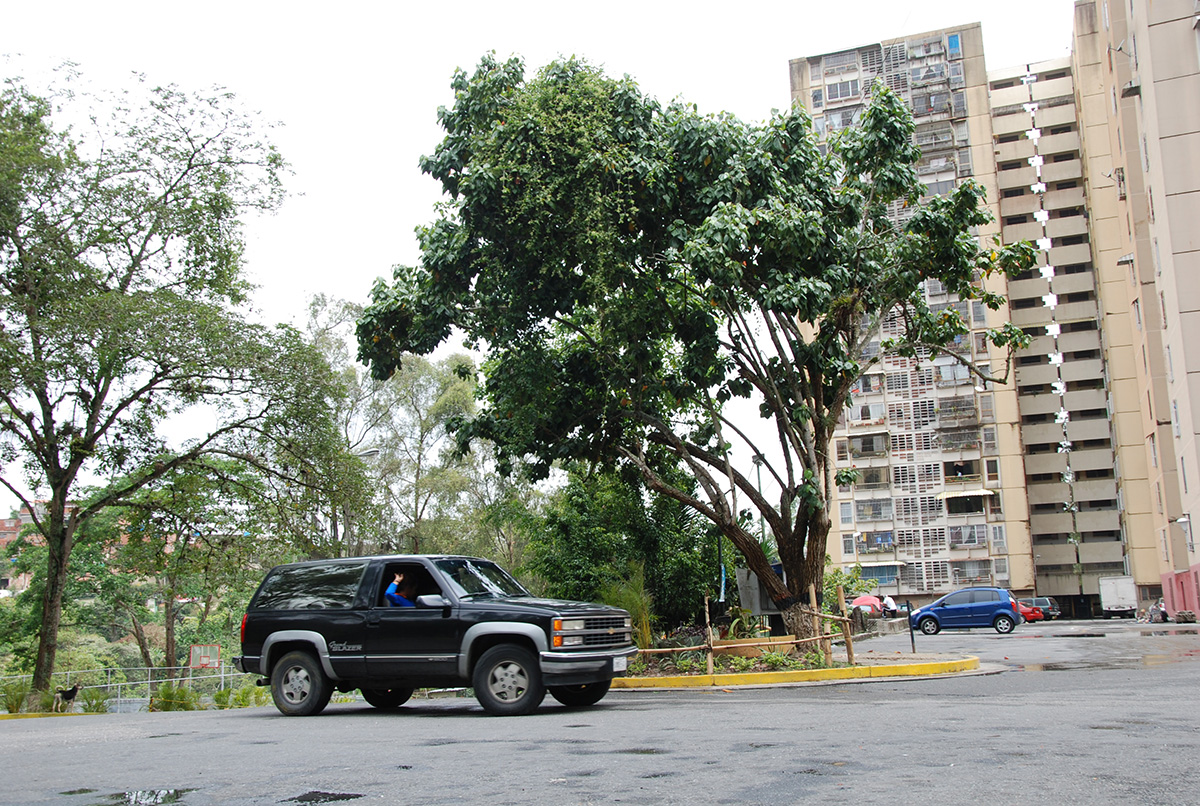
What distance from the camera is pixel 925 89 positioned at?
7612 centimetres

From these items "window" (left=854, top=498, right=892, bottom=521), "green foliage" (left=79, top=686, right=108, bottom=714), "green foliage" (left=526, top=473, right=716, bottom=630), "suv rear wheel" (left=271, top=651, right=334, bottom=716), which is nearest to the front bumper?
"suv rear wheel" (left=271, top=651, right=334, bottom=716)

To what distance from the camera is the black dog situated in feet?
63.5

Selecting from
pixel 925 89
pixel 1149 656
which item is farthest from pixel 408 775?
pixel 925 89

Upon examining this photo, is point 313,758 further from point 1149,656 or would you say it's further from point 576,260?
point 1149,656

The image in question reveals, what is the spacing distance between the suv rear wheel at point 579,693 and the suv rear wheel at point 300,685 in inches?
111

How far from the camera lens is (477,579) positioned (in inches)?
490

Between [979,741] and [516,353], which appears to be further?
[516,353]

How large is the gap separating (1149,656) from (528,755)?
16.7 m

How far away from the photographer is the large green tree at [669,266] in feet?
56.9

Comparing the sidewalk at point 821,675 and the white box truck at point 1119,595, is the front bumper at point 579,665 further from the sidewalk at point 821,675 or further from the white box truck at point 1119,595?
the white box truck at point 1119,595

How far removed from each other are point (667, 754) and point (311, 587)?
21.9ft

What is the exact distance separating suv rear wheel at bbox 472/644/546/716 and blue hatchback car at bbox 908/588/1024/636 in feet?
95.6

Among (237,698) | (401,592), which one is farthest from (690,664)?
(237,698)

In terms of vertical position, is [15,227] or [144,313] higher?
[15,227]
